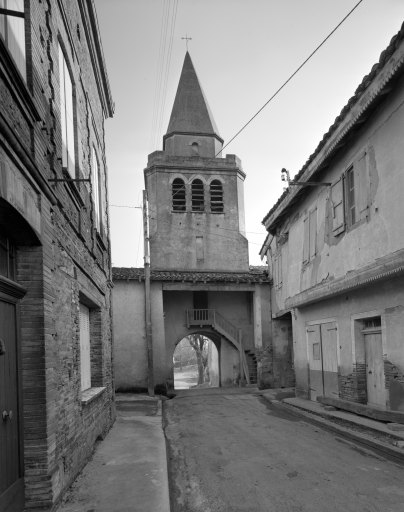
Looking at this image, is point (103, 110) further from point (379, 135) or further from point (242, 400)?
point (242, 400)

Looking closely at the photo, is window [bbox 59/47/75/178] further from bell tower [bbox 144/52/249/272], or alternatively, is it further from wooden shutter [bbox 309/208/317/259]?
bell tower [bbox 144/52/249/272]

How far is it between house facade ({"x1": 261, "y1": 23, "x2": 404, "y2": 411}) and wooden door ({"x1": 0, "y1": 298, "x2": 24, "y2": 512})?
6421 mm

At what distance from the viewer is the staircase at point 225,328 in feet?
71.6

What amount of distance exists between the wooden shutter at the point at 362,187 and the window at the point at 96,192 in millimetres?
5631

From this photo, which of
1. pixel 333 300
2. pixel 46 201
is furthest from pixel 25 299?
pixel 333 300

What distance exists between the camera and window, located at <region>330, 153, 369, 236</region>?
9.94m

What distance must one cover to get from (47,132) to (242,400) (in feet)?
41.7

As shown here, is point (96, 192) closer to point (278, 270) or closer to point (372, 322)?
point (372, 322)

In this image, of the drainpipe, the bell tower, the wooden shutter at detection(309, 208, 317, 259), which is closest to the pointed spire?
the bell tower

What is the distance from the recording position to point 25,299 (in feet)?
15.5

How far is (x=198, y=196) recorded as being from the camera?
27656 millimetres

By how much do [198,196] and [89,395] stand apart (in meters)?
20.9

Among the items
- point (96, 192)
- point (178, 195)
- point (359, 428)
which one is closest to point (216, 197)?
point (178, 195)

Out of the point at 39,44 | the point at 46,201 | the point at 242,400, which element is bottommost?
the point at 242,400
